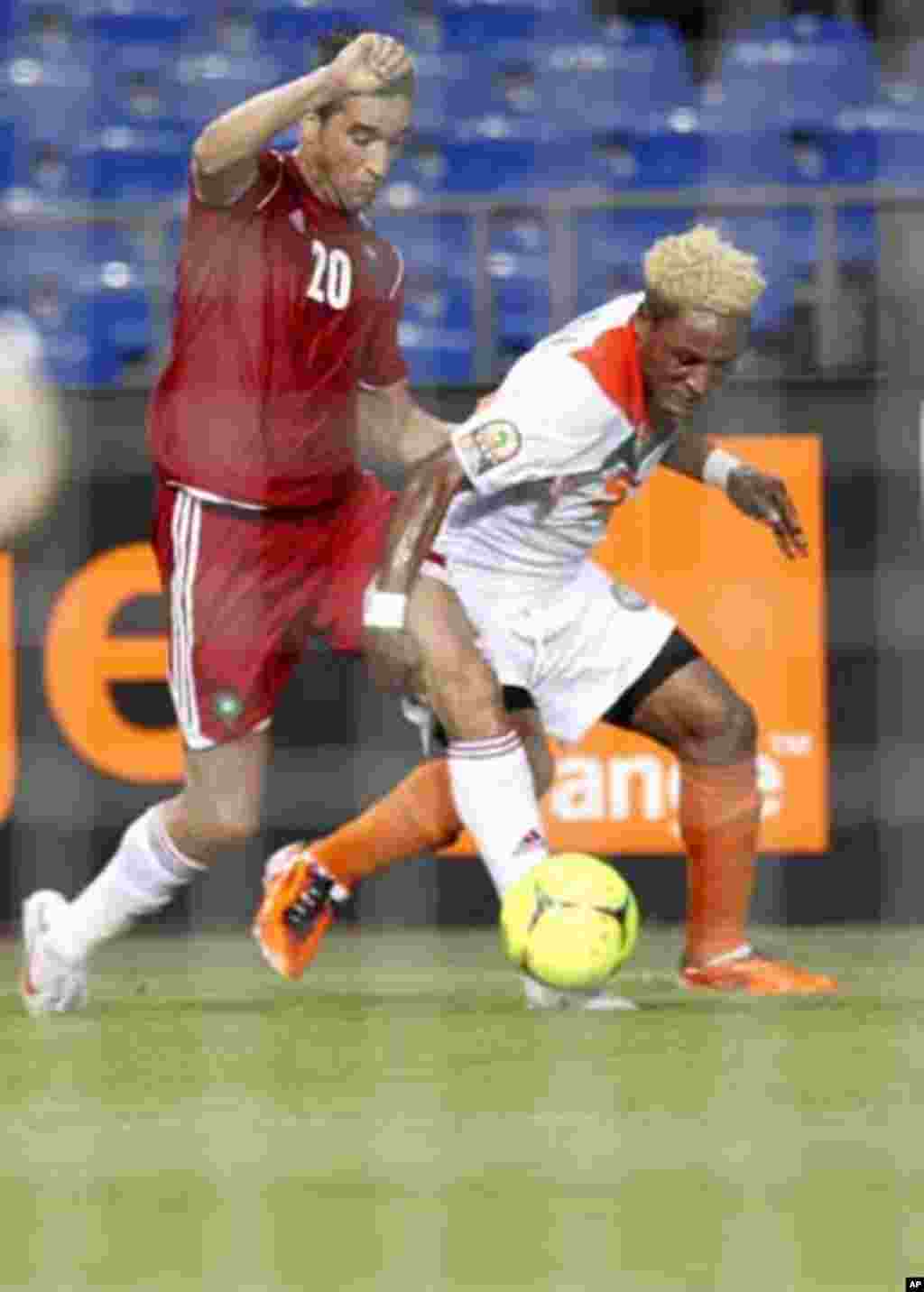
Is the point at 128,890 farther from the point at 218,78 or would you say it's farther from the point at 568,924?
the point at 218,78

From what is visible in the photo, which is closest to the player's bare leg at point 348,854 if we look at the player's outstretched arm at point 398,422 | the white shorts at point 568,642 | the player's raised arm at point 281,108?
the white shorts at point 568,642

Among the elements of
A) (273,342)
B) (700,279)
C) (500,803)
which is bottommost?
(500,803)

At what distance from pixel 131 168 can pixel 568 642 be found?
419cm

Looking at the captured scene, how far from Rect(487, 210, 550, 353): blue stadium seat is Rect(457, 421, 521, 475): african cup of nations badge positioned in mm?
3266

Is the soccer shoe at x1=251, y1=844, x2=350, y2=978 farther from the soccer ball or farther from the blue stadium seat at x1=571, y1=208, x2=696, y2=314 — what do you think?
the blue stadium seat at x1=571, y1=208, x2=696, y2=314

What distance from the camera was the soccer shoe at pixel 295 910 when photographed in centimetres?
699

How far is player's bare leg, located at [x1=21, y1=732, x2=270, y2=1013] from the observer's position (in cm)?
667

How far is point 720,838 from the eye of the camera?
693cm

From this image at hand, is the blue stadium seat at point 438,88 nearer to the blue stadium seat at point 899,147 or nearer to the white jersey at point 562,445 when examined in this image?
the blue stadium seat at point 899,147

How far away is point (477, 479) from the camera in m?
6.52

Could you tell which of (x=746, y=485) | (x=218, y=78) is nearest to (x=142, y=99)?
(x=218, y=78)

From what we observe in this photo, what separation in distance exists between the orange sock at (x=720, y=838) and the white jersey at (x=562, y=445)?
46 centimetres

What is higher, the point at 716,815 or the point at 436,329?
the point at 436,329

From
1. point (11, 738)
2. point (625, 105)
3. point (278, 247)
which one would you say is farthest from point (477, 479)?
point (625, 105)
